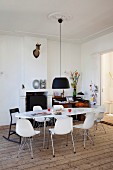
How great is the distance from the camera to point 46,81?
20.4 ft

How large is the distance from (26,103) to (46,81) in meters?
1.06

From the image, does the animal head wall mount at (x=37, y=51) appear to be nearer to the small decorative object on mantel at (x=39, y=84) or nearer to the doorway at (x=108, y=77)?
the small decorative object on mantel at (x=39, y=84)

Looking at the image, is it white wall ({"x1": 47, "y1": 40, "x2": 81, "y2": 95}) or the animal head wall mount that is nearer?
the animal head wall mount

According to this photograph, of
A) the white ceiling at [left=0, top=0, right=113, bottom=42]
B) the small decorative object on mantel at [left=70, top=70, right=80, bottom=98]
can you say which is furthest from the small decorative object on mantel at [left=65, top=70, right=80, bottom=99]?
the white ceiling at [left=0, top=0, right=113, bottom=42]

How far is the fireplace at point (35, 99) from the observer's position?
5867 mm

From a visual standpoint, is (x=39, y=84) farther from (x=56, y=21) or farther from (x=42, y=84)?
(x=56, y=21)

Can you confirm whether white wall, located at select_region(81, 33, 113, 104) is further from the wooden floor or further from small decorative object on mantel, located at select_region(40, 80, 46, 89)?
the wooden floor

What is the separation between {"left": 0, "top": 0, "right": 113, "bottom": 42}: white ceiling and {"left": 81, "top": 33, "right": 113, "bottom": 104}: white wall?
0.28m

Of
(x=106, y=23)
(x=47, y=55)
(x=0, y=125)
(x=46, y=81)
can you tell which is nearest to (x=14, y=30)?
(x=47, y=55)

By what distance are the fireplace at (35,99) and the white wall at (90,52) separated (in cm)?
186

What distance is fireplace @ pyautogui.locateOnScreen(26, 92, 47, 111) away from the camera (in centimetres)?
587

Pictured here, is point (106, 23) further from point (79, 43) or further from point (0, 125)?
point (0, 125)

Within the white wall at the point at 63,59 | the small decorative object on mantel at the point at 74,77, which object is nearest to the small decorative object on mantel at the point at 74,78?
the small decorative object on mantel at the point at 74,77

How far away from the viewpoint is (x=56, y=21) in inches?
179
